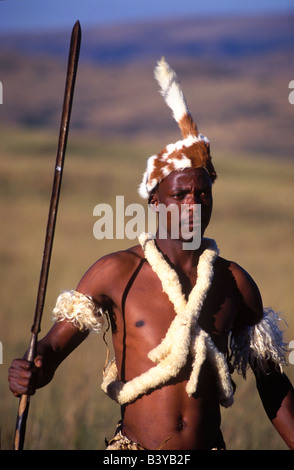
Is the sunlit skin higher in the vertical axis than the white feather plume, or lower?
lower

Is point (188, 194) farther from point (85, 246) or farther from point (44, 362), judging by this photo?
point (85, 246)

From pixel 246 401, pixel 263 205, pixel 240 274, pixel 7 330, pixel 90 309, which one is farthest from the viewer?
pixel 263 205

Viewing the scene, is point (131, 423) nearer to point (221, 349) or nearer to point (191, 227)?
point (221, 349)

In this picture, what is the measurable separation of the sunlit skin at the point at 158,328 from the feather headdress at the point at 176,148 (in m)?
0.05

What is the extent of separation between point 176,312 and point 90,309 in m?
0.45

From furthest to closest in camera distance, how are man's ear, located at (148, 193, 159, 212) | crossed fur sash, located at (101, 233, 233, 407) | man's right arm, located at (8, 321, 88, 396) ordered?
man's ear, located at (148, 193, 159, 212), crossed fur sash, located at (101, 233, 233, 407), man's right arm, located at (8, 321, 88, 396)

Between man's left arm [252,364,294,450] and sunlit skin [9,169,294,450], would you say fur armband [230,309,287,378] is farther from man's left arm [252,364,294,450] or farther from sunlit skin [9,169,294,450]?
sunlit skin [9,169,294,450]

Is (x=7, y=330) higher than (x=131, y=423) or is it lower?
higher

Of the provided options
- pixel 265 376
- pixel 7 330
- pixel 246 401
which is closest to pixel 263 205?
pixel 7 330

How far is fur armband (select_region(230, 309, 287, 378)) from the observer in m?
4.57

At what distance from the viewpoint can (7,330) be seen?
1319 centimetres

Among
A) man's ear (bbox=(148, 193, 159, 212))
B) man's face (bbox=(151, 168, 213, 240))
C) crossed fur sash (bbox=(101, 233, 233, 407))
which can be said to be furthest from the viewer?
man's ear (bbox=(148, 193, 159, 212))

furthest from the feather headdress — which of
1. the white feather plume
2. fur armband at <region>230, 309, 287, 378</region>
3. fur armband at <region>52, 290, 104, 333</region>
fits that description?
fur armband at <region>230, 309, 287, 378</region>
